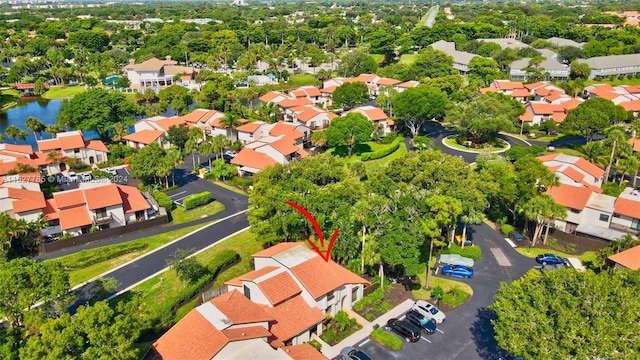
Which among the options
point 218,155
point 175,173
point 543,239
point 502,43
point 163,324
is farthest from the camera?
point 502,43

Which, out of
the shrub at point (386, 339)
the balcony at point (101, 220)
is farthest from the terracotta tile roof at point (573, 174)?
the balcony at point (101, 220)

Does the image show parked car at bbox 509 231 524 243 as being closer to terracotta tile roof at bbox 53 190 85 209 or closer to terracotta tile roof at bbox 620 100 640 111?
terracotta tile roof at bbox 53 190 85 209

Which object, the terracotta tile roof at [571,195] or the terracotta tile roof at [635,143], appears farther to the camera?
the terracotta tile roof at [635,143]

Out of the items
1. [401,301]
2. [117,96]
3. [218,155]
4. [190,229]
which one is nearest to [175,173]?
[218,155]

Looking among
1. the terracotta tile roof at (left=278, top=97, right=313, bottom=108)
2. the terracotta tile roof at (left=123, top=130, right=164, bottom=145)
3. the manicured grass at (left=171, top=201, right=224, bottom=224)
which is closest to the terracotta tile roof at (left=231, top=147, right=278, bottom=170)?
the manicured grass at (left=171, top=201, right=224, bottom=224)

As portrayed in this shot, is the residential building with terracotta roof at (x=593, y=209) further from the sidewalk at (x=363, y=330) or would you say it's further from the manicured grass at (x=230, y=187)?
the manicured grass at (x=230, y=187)

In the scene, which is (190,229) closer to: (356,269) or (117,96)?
(356,269)

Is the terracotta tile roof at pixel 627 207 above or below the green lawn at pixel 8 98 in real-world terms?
above

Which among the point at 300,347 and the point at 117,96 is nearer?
the point at 300,347
